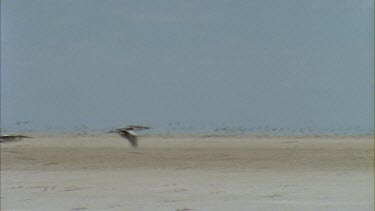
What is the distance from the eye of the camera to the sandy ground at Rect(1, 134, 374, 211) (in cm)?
1153

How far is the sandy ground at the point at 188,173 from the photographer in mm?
11531

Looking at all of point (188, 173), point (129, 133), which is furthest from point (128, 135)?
point (188, 173)

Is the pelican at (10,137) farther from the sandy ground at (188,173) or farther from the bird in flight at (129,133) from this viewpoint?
the bird in flight at (129,133)

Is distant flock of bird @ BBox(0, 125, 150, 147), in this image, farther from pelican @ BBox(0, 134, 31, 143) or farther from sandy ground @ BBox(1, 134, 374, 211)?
sandy ground @ BBox(1, 134, 374, 211)

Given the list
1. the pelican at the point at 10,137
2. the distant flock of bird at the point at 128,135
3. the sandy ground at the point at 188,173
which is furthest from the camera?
the distant flock of bird at the point at 128,135

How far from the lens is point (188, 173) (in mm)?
15258

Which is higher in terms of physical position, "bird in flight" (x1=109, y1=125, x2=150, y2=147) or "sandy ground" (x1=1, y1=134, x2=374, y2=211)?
"bird in flight" (x1=109, y1=125, x2=150, y2=147)

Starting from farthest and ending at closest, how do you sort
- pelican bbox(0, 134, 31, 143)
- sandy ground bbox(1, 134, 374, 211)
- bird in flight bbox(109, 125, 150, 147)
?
1. bird in flight bbox(109, 125, 150, 147)
2. pelican bbox(0, 134, 31, 143)
3. sandy ground bbox(1, 134, 374, 211)

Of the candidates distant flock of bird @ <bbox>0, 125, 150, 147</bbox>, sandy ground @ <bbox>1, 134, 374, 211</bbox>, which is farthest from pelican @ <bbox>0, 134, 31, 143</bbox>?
sandy ground @ <bbox>1, 134, 374, 211</bbox>

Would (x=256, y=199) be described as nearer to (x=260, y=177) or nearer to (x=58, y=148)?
(x=260, y=177)

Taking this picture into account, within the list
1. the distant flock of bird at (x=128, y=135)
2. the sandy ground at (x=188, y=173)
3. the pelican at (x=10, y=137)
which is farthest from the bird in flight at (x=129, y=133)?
the pelican at (x=10, y=137)

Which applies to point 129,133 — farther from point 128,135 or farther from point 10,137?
point 10,137

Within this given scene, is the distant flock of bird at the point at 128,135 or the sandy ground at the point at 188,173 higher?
the distant flock of bird at the point at 128,135

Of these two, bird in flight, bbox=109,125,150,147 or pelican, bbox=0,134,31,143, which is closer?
pelican, bbox=0,134,31,143
